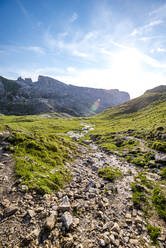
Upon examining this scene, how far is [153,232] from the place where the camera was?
716 centimetres

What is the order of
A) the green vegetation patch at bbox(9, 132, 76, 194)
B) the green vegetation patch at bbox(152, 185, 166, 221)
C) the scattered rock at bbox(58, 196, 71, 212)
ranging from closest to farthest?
the scattered rock at bbox(58, 196, 71, 212), the green vegetation patch at bbox(152, 185, 166, 221), the green vegetation patch at bbox(9, 132, 76, 194)

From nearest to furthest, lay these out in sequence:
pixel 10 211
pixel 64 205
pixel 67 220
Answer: pixel 10 211 → pixel 67 220 → pixel 64 205

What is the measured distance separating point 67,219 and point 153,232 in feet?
18.2

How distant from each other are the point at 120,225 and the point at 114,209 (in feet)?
4.51

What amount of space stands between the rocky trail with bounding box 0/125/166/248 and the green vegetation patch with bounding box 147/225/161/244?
0.82ft

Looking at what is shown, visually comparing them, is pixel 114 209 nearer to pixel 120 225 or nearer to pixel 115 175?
pixel 120 225

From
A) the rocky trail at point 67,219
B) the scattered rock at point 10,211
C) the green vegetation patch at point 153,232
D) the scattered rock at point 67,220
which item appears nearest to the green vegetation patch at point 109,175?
the rocky trail at point 67,219

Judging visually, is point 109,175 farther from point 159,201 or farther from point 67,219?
point 67,219

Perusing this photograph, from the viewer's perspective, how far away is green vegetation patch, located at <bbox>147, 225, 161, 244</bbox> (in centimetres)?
689

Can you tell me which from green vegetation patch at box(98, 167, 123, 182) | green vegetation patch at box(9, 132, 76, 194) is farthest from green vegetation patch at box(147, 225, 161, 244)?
green vegetation patch at box(9, 132, 76, 194)

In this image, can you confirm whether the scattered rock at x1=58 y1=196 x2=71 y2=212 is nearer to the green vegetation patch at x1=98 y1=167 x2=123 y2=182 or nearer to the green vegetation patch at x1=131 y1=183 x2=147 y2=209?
the green vegetation patch at x1=131 y1=183 x2=147 y2=209

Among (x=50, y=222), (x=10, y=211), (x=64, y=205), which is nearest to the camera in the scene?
(x=50, y=222)

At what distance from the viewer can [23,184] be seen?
8.34 meters

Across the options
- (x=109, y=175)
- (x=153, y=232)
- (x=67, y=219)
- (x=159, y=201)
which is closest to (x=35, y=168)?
(x=67, y=219)
